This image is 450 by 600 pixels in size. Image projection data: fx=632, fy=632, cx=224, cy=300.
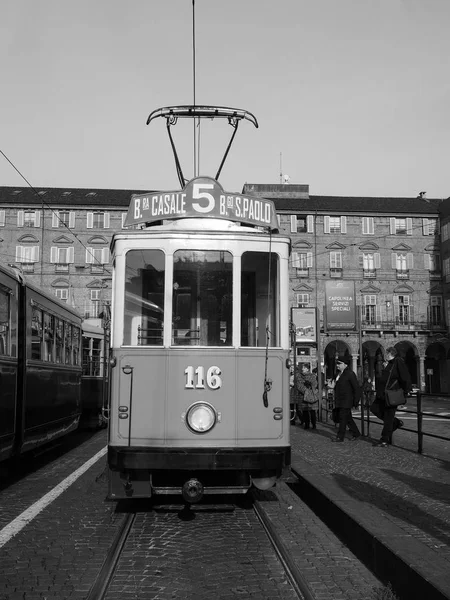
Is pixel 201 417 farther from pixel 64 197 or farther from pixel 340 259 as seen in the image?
pixel 64 197

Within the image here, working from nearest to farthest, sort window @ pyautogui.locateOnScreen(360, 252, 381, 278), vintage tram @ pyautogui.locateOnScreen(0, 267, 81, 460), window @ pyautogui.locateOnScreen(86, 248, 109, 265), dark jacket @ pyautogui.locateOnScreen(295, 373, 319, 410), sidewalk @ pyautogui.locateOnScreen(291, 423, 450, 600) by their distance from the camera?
sidewalk @ pyautogui.locateOnScreen(291, 423, 450, 600) < vintage tram @ pyautogui.locateOnScreen(0, 267, 81, 460) < dark jacket @ pyautogui.locateOnScreen(295, 373, 319, 410) < window @ pyautogui.locateOnScreen(86, 248, 109, 265) < window @ pyautogui.locateOnScreen(360, 252, 381, 278)

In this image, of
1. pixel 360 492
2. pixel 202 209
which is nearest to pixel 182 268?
pixel 202 209

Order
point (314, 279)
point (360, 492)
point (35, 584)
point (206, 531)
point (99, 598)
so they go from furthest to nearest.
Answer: point (314, 279) < point (360, 492) < point (206, 531) < point (35, 584) < point (99, 598)

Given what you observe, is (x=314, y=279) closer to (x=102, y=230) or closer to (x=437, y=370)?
(x=437, y=370)

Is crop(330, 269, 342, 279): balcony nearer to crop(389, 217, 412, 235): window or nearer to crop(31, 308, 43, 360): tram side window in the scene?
crop(389, 217, 412, 235): window

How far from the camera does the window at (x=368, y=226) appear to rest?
56562 millimetres

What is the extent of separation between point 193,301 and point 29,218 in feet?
170

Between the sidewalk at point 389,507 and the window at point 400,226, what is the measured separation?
48.1m

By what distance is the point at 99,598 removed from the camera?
160 inches

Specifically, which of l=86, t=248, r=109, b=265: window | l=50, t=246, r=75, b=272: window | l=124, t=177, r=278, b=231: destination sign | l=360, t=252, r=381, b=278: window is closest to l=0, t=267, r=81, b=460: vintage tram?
l=124, t=177, r=278, b=231: destination sign

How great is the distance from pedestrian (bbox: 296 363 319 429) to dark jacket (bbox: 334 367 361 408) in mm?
2856

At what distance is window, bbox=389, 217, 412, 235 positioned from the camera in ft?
186

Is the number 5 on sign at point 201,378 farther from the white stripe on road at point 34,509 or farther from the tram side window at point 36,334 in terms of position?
the tram side window at point 36,334

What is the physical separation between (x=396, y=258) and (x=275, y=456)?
2060 inches
